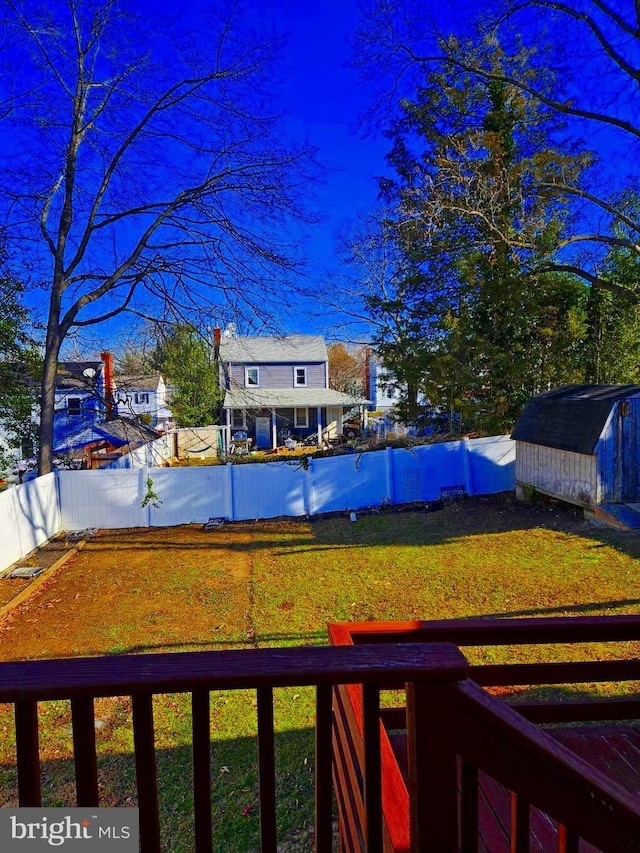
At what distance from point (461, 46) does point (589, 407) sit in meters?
7.00

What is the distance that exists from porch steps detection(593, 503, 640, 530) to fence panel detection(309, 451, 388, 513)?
4.48 m

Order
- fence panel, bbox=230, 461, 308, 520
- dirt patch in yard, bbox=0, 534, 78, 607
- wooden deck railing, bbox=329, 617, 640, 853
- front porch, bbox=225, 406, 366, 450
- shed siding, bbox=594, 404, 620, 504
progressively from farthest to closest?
front porch, bbox=225, 406, 366, 450 < fence panel, bbox=230, 461, 308, 520 < shed siding, bbox=594, 404, 620, 504 < dirt patch in yard, bbox=0, 534, 78, 607 < wooden deck railing, bbox=329, 617, 640, 853

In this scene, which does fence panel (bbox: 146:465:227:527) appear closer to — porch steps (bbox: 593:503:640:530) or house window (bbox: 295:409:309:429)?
porch steps (bbox: 593:503:640:530)

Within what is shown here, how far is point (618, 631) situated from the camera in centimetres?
225

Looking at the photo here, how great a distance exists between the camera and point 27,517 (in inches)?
322

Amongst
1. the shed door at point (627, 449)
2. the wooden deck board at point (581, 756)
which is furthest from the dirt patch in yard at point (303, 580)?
the wooden deck board at point (581, 756)

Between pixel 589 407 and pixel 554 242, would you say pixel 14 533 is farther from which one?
pixel 554 242

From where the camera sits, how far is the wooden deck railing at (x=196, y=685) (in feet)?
3.22

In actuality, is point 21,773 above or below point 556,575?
above

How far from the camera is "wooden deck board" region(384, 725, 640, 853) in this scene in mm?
1890

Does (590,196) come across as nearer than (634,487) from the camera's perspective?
No

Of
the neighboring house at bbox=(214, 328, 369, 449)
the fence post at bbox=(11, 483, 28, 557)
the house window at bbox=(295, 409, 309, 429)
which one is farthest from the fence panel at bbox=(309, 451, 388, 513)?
the house window at bbox=(295, 409, 309, 429)

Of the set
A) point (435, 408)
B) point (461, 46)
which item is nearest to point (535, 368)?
point (435, 408)

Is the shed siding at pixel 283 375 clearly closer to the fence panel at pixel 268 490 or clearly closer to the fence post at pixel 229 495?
the fence panel at pixel 268 490
